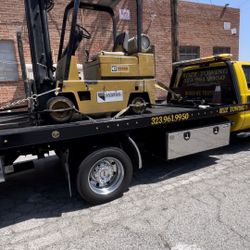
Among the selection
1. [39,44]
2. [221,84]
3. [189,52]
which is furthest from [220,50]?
[39,44]

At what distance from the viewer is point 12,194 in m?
4.25

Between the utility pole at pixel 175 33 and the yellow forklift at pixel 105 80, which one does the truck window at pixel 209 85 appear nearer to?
the yellow forklift at pixel 105 80

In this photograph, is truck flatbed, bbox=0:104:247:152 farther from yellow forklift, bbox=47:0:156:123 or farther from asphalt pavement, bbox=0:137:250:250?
asphalt pavement, bbox=0:137:250:250

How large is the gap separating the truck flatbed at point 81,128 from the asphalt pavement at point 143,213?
1.01 metres

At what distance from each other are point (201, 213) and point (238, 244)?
0.67m

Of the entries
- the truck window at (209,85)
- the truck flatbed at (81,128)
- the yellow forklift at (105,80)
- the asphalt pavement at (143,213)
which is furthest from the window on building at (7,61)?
→ the truck flatbed at (81,128)

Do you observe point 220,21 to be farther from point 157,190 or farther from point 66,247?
point 66,247

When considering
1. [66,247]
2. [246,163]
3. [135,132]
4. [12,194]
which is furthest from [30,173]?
[246,163]

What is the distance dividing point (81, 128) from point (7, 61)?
25.3ft

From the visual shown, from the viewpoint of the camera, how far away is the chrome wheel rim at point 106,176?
3.74 m

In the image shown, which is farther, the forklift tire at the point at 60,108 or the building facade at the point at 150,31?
the building facade at the point at 150,31

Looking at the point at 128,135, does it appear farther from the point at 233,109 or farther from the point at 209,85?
the point at 209,85

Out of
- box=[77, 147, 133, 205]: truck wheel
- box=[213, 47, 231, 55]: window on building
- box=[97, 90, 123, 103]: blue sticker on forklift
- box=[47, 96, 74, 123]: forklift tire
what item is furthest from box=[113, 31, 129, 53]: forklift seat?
box=[213, 47, 231, 55]: window on building

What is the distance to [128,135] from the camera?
404 centimetres
